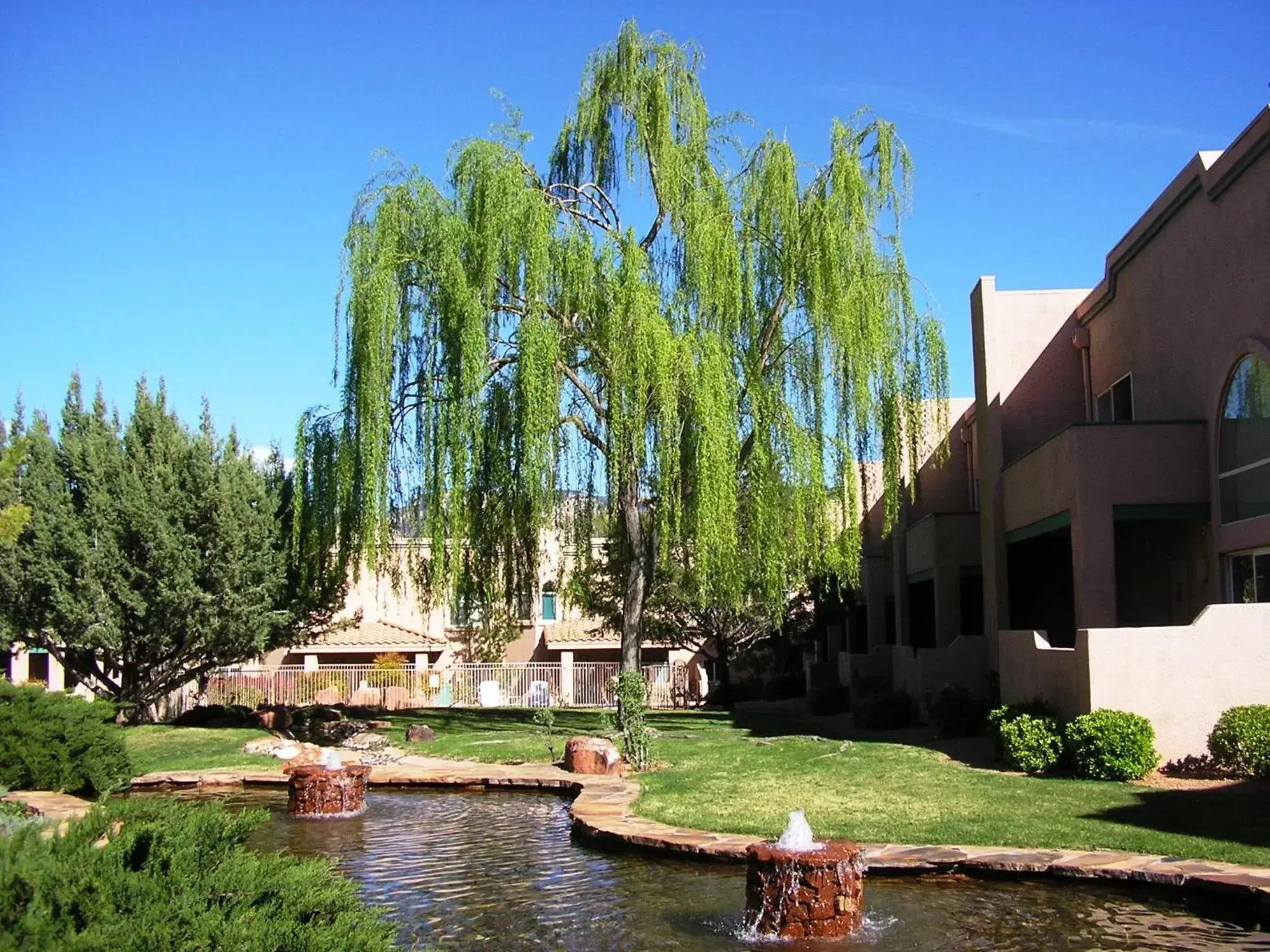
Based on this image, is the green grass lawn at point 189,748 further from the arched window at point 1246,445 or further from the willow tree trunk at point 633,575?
the arched window at point 1246,445

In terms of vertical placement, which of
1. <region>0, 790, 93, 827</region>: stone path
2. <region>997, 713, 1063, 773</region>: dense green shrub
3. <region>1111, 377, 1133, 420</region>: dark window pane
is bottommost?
<region>0, 790, 93, 827</region>: stone path

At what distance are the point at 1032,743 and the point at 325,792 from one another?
8321mm

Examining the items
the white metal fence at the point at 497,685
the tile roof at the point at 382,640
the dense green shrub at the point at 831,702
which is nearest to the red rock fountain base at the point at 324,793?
the dense green shrub at the point at 831,702

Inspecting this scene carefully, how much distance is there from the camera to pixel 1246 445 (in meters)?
15.8

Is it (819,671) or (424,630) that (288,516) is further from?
(424,630)

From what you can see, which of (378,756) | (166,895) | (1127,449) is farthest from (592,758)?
(166,895)

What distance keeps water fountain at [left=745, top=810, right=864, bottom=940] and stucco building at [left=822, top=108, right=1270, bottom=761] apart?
7876 millimetres

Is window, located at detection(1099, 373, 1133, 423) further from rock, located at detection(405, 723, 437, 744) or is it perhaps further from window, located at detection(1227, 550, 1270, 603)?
rock, located at detection(405, 723, 437, 744)

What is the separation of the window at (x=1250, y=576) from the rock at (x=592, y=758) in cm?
843

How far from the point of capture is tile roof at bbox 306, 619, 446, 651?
152ft

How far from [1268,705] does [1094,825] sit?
161 inches

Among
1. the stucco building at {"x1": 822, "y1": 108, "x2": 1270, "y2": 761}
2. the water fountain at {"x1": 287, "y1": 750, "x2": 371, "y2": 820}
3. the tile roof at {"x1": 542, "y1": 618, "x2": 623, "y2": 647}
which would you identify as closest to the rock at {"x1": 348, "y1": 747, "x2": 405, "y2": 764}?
the water fountain at {"x1": 287, "y1": 750, "x2": 371, "y2": 820}

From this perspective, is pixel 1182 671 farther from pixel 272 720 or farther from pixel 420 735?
pixel 272 720

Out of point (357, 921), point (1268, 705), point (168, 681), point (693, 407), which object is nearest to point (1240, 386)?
point (1268, 705)
